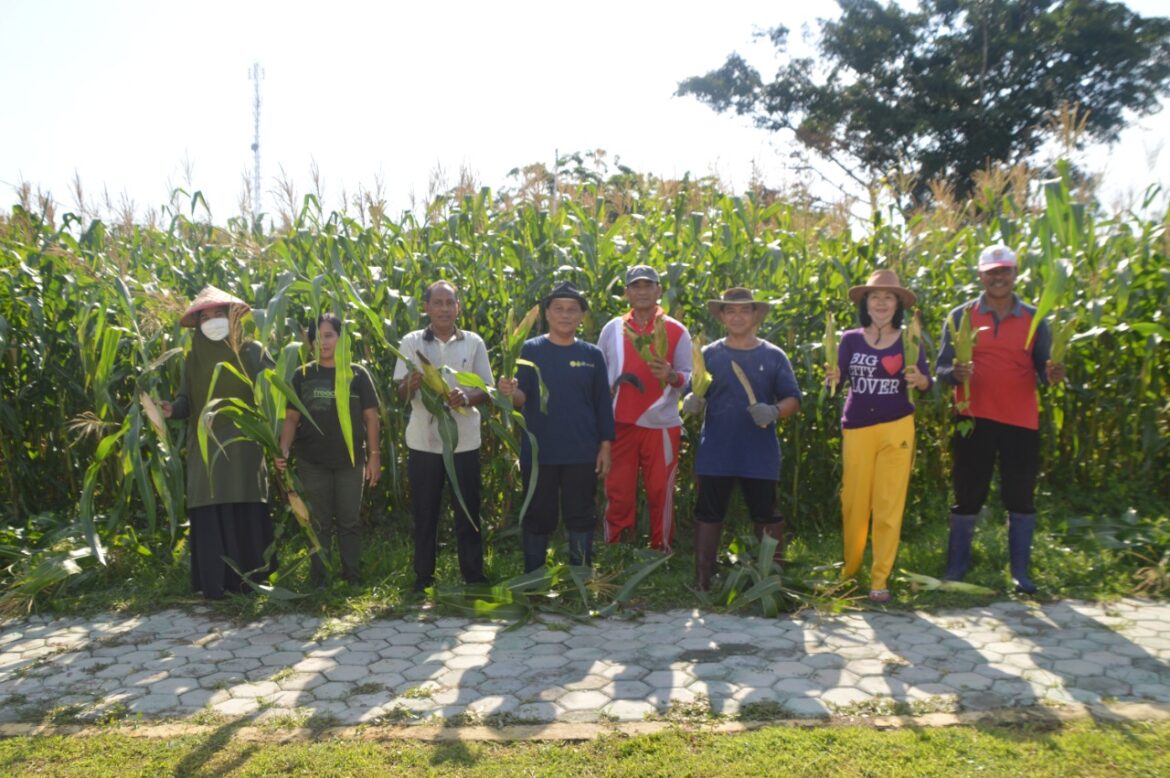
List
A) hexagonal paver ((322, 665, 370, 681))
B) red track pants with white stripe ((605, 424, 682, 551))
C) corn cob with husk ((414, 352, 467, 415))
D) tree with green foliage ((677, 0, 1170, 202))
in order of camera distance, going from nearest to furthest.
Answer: hexagonal paver ((322, 665, 370, 681)) → corn cob with husk ((414, 352, 467, 415)) → red track pants with white stripe ((605, 424, 682, 551)) → tree with green foliage ((677, 0, 1170, 202))

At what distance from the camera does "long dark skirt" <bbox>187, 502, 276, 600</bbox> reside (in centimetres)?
529

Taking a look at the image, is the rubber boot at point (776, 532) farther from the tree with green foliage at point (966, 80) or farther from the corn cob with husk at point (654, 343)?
the tree with green foliage at point (966, 80)

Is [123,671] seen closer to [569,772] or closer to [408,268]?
[569,772]

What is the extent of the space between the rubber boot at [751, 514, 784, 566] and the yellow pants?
35 centimetres

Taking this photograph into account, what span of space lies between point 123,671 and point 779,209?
4.83 meters

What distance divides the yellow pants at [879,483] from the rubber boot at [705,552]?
0.72 meters

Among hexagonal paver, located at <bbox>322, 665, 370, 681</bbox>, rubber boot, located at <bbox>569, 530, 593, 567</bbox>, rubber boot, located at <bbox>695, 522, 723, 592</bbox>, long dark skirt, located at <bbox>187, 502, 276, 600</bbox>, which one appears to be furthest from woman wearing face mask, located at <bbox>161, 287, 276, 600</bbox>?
rubber boot, located at <bbox>695, 522, 723, 592</bbox>

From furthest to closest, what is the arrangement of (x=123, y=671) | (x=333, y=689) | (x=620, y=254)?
1. (x=620, y=254)
2. (x=123, y=671)
3. (x=333, y=689)

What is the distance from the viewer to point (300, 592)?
5250 millimetres

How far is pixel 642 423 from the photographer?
5879 millimetres

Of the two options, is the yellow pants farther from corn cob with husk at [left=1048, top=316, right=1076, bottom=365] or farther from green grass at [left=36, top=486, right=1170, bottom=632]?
corn cob with husk at [left=1048, top=316, right=1076, bottom=365]

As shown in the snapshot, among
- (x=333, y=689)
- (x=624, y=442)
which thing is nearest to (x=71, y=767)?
(x=333, y=689)

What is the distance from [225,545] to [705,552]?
2597mm

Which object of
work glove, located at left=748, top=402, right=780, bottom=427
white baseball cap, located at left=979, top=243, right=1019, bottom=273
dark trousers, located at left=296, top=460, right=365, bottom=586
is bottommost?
dark trousers, located at left=296, top=460, right=365, bottom=586
